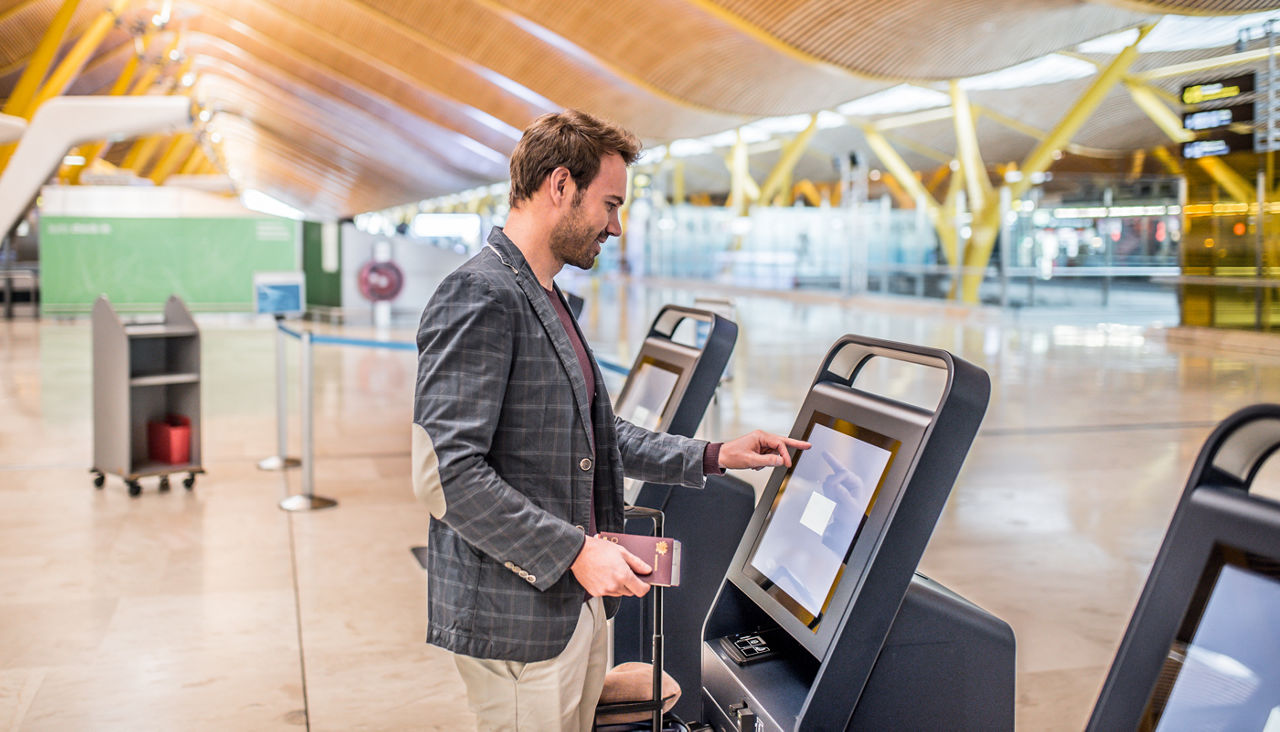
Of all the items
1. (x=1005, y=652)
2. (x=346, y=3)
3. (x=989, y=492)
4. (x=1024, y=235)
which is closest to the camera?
(x=1005, y=652)

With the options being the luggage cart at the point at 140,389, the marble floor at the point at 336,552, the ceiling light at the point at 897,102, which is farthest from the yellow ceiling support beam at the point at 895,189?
the luggage cart at the point at 140,389

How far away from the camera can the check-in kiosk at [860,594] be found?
72.6 inches

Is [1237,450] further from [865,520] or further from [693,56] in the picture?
[693,56]

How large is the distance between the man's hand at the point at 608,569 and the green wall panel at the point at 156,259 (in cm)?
2186

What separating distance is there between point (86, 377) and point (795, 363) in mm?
8759

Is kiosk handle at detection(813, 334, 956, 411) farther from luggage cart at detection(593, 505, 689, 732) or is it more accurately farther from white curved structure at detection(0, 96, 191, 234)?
white curved structure at detection(0, 96, 191, 234)

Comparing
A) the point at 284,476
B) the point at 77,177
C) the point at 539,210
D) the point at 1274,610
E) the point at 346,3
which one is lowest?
the point at 284,476

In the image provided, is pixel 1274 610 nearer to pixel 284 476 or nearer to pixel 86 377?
A: pixel 284 476

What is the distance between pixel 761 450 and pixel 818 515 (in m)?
0.22

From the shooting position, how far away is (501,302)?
6.23 feet

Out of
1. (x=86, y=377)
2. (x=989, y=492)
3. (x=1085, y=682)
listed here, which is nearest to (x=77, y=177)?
(x=86, y=377)

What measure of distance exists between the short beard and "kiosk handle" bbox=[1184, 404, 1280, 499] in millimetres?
1043

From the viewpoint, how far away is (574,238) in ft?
6.61

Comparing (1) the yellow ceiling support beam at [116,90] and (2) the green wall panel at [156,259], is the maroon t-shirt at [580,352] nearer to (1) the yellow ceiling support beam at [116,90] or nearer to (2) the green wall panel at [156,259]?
(2) the green wall panel at [156,259]
